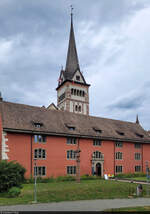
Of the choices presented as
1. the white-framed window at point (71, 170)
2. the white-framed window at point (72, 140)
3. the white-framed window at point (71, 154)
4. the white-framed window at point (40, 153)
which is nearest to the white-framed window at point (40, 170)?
the white-framed window at point (40, 153)

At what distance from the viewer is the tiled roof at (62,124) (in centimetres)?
3325

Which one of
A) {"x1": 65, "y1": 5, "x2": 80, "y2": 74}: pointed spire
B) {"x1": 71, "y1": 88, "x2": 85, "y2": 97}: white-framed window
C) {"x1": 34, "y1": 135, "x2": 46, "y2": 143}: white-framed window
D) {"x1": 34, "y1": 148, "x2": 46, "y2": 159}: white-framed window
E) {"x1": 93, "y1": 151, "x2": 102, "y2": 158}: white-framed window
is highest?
{"x1": 65, "y1": 5, "x2": 80, "y2": 74}: pointed spire

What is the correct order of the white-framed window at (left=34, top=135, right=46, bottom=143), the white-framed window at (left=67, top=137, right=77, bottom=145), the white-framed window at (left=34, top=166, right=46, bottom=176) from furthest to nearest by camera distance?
the white-framed window at (left=67, top=137, right=77, bottom=145) < the white-framed window at (left=34, top=166, right=46, bottom=176) < the white-framed window at (left=34, top=135, right=46, bottom=143)

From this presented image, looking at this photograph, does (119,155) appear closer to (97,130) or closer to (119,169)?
(119,169)

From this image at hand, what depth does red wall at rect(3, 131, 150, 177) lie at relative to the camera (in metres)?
31.6

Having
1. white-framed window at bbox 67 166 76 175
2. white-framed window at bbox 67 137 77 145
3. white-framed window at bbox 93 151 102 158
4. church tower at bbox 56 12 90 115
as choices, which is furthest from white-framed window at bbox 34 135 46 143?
church tower at bbox 56 12 90 115

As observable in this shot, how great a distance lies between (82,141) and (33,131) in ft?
31.1

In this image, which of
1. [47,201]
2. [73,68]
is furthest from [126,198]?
[73,68]

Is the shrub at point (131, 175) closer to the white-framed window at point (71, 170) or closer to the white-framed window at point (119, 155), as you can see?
the white-framed window at point (119, 155)

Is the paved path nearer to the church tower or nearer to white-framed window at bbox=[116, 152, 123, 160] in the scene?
white-framed window at bbox=[116, 152, 123, 160]

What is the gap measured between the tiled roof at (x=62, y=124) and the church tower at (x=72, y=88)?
2054cm

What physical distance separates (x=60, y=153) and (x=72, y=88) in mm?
35824

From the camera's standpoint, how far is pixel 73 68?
71.1m

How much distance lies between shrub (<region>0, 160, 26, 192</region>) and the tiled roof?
1006cm
